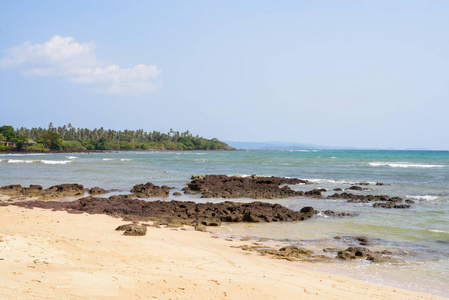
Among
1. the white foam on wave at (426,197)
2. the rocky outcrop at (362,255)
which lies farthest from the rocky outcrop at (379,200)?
the rocky outcrop at (362,255)

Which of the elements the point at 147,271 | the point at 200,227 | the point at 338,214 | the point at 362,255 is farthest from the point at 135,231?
the point at 338,214

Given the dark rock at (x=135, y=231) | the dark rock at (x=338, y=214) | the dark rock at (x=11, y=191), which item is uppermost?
the dark rock at (x=135, y=231)

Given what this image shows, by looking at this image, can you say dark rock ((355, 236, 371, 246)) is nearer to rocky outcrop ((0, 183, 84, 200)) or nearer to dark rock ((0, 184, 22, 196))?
rocky outcrop ((0, 183, 84, 200))

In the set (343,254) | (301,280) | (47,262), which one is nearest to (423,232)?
(343,254)

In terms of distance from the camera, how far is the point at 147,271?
6707 millimetres

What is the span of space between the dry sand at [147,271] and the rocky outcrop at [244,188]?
422 inches

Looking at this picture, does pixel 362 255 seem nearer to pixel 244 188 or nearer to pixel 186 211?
pixel 186 211

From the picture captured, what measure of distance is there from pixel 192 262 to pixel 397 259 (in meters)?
4.99

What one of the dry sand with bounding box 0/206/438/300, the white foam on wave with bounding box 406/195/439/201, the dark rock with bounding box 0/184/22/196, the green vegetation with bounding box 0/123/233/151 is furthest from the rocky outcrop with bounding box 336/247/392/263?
the green vegetation with bounding box 0/123/233/151

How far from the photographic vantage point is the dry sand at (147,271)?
5453mm

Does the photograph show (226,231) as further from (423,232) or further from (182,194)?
(182,194)

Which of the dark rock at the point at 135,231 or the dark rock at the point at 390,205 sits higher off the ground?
the dark rock at the point at 135,231

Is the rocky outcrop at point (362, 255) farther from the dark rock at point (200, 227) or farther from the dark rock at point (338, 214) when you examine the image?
the dark rock at point (338, 214)

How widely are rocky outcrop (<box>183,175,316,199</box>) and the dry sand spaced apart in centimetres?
1072
